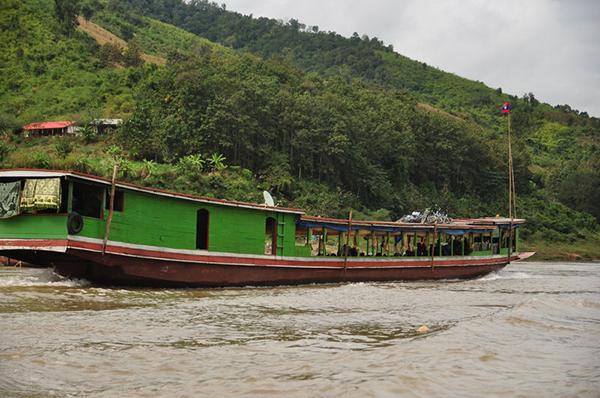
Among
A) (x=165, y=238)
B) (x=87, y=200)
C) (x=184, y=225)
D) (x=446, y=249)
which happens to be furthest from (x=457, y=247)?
(x=87, y=200)

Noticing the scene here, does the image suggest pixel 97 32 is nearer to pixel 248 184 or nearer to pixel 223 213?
pixel 248 184

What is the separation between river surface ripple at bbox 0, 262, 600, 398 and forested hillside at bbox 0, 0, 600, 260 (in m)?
19.1

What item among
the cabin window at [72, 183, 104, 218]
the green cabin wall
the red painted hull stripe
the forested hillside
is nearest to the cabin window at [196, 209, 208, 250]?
the green cabin wall

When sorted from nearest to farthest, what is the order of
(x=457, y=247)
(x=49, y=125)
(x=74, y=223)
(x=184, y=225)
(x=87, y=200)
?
(x=74, y=223) < (x=87, y=200) < (x=184, y=225) < (x=457, y=247) < (x=49, y=125)

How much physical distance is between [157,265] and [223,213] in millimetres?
2725

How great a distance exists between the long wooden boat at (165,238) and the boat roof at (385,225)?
2.0 inches

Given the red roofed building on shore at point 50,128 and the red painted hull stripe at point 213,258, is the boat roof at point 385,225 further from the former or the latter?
the red roofed building on shore at point 50,128

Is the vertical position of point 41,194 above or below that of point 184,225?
above

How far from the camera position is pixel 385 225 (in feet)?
77.2

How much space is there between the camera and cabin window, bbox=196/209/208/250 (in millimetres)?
18266

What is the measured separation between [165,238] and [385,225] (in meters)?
9.22

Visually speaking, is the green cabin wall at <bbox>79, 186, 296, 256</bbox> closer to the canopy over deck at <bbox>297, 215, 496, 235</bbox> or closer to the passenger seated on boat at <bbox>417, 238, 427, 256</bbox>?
the canopy over deck at <bbox>297, 215, 496, 235</bbox>

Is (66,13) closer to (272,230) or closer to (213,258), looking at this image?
(272,230)

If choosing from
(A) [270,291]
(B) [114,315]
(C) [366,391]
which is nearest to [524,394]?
(C) [366,391]
